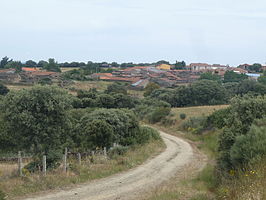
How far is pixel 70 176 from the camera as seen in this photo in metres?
14.7

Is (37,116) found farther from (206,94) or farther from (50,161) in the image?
(206,94)

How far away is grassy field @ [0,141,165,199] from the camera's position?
498 inches

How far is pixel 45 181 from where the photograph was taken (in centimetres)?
1351

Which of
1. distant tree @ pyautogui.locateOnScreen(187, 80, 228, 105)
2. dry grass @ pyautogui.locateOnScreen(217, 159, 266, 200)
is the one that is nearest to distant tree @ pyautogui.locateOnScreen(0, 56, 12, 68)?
distant tree @ pyautogui.locateOnScreen(187, 80, 228, 105)

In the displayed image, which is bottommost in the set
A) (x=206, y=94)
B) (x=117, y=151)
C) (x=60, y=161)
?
(x=117, y=151)

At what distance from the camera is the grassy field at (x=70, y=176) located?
41.5 feet

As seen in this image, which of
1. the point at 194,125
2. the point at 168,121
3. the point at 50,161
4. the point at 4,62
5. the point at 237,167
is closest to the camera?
the point at 237,167

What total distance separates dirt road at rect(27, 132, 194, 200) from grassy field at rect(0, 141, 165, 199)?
1.60 feet

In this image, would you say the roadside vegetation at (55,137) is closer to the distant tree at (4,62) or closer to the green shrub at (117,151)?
the green shrub at (117,151)

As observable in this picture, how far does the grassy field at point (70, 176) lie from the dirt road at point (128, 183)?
49cm

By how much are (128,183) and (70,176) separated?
2.41 metres

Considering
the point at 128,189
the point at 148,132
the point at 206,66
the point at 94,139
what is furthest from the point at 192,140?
the point at 206,66

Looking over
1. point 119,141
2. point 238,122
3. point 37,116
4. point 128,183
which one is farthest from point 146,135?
point 238,122

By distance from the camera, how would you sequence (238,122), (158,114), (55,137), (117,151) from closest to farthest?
(238,122), (55,137), (117,151), (158,114)
